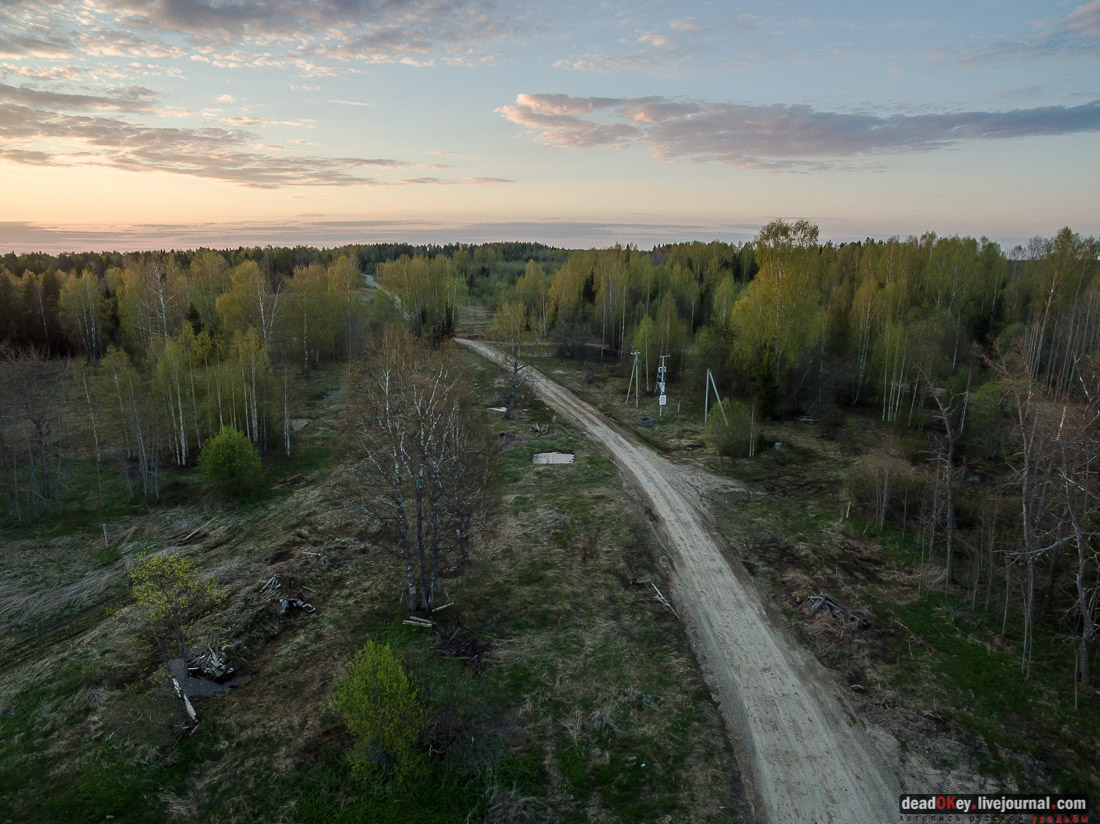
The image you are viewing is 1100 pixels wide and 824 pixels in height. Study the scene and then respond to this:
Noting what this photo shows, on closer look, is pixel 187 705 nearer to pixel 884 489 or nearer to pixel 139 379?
pixel 884 489

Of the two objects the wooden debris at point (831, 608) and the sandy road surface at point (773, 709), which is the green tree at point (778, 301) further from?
the wooden debris at point (831, 608)

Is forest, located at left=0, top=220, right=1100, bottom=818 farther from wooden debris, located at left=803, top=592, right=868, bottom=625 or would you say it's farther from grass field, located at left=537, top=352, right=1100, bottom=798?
wooden debris, located at left=803, top=592, right=868, bottom=625

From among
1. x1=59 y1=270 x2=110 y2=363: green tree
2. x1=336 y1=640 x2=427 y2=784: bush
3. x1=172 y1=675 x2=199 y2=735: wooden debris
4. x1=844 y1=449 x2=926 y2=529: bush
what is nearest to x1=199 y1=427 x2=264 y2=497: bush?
x1=172 y1=675 x2=199 y2=735: wooden debris

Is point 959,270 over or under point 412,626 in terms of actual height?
over

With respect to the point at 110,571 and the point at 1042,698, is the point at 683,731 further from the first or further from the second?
the point at 110,571

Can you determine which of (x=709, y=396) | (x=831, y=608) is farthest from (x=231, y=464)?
(x=709, y=396)

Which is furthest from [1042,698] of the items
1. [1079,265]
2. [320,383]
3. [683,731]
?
[320,383]
